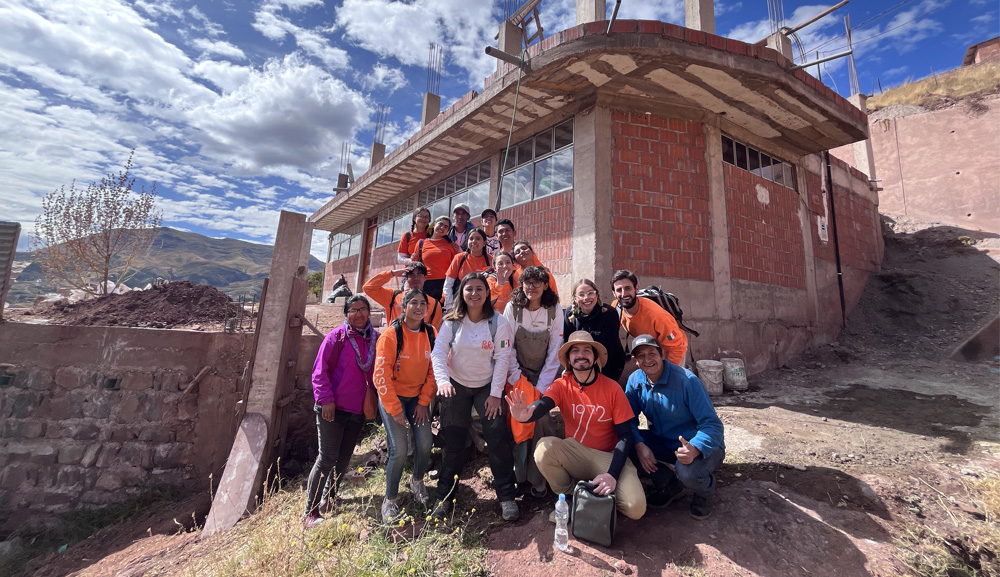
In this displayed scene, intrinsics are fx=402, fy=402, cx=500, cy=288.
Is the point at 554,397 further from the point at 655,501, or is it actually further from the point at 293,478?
the point at 293,478

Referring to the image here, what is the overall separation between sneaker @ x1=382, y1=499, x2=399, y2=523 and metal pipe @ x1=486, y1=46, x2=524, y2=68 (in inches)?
224

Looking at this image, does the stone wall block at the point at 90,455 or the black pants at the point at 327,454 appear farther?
the stone wall block at the point at 90,455

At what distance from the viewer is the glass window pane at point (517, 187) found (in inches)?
313

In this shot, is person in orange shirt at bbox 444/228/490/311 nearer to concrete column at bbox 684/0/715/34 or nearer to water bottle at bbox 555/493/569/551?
water bottle at bbox 555/493/569/551

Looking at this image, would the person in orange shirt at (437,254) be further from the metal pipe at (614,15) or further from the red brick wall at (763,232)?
the red brick wall at (763,232)

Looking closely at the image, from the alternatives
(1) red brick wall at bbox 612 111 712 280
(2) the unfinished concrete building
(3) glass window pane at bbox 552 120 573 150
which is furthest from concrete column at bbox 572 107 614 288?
(3) glass window pane at bbox 552 120 573 150

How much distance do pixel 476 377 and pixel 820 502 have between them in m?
2.77

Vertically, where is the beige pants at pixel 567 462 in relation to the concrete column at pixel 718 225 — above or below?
below

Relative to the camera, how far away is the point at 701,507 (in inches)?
114

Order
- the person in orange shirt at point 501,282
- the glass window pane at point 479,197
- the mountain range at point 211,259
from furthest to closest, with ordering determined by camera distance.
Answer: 1. the mountain range at point 211,259
2. the glass window pane at point 479,197
3. the person in orange shirt at point 501,282

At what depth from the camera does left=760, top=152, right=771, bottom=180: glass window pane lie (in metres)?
8.23

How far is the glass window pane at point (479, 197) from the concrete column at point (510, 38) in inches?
103

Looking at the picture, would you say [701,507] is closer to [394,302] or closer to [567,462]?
[567,462]

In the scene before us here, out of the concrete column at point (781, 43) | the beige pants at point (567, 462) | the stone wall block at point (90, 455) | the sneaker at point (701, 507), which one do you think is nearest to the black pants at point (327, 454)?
the beige pants at point (567, 462)
